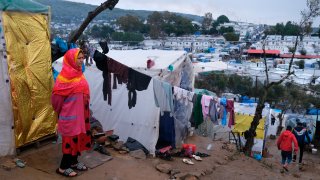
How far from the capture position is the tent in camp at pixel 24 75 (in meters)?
4.63

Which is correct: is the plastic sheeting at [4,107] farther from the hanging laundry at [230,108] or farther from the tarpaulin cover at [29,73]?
the hanging laundry at [230,108]

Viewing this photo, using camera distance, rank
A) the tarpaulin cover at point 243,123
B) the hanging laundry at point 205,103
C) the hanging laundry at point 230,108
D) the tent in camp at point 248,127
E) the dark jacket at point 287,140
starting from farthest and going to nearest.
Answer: the tarpaulin cover at point 243,123
the tent in camp at point 248,127
the hanging laundry at point 230,108
the dark jacket at point 287,140
the hanging laundry at point 205,103

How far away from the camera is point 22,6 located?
4.86 meters

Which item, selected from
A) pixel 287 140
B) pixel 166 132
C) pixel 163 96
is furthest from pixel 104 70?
pixel 287 140

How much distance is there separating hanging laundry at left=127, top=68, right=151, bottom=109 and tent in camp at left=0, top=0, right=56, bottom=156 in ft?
5.86

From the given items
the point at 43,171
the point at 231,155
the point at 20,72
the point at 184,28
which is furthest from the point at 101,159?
the point at 184,28

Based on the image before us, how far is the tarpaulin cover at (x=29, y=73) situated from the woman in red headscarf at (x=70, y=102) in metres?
0.76

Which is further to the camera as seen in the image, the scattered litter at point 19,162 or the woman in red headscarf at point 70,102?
the scattered litter at point 19,162

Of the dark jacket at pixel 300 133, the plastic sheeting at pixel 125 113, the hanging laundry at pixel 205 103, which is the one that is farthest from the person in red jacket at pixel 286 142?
the plastic sheeting at pixel 125 113

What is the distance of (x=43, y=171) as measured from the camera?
4.60 m

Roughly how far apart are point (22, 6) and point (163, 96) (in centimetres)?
319

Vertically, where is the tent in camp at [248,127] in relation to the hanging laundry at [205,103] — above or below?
below

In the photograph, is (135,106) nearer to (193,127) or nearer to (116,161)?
(116,161)

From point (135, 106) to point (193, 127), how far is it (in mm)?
2883
